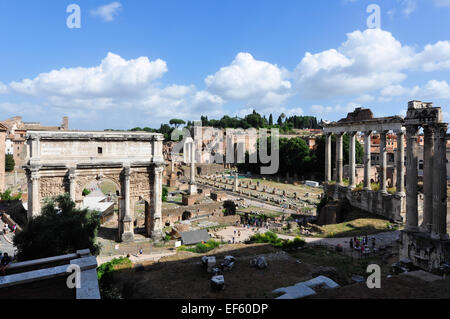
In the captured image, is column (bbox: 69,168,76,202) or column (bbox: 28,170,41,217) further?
column (bbox: 69,168,76,202)

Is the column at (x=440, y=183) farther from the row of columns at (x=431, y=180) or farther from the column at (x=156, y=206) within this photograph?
the column at (x=156, y=206)

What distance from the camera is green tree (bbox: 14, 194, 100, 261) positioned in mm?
10883

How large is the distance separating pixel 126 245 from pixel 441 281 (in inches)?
663

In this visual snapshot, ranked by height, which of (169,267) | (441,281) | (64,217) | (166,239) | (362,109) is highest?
(362,109)

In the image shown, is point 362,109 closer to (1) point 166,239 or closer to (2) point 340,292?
(1) point 166,239

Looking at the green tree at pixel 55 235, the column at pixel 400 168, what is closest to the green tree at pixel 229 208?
the column at pixel 400 168

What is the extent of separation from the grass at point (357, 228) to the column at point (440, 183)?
704 centimetres

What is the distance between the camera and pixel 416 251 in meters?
13.0

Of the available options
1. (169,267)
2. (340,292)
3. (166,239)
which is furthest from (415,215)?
(166,239)

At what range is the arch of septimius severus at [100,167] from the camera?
58.9 ft

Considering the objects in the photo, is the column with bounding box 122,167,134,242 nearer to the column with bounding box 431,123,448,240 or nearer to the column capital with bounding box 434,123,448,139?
the column with bounding box 431,123,448,240

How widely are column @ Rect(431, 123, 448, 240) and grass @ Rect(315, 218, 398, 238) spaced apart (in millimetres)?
7039

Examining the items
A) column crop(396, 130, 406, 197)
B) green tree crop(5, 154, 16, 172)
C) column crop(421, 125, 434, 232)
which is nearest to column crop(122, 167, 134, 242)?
column crop(421, 125, 434, 232)

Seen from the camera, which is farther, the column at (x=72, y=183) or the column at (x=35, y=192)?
the column at (x=72, y=183)
